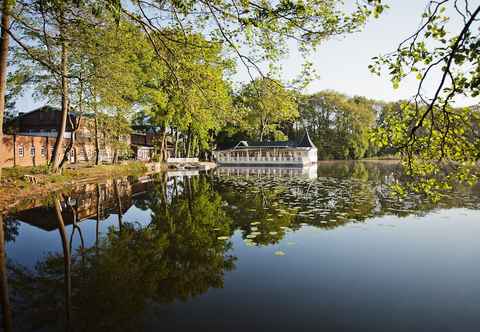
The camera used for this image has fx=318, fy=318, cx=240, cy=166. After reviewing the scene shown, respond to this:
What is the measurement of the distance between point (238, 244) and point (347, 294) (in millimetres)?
3389

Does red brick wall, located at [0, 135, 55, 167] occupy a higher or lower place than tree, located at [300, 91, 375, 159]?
lower

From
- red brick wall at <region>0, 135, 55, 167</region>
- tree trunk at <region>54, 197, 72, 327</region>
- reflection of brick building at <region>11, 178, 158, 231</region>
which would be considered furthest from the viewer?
red brick wall at <region>0, 135, 55, 167</region>

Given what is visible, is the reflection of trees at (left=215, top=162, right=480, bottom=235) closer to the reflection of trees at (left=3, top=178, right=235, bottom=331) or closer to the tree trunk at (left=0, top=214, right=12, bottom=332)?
the reflection of trees at (left=3, top=178, right=235, bottom=331)

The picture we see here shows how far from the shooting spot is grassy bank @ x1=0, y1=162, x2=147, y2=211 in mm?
13954

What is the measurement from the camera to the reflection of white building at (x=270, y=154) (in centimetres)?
5000

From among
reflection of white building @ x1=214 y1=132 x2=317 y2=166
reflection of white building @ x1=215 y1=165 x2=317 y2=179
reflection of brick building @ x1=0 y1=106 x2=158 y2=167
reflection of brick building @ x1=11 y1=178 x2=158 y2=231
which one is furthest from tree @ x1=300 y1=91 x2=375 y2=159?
reflection of brick building @ x1=11 y1=178 x2=158 y2=231

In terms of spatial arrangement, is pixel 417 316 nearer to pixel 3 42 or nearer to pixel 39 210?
pixel 39 210

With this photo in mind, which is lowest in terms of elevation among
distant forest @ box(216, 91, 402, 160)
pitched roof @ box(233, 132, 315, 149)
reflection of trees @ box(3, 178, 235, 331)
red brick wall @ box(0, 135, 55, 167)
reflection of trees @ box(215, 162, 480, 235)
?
reflection of trees @ box(3, 178, 235, 331)

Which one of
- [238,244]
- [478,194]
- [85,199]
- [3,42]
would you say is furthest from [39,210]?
[478,194]

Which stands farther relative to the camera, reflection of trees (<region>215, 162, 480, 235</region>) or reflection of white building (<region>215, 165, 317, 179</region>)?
reflection of white building (<region>215, 165, 317, 179</region>)

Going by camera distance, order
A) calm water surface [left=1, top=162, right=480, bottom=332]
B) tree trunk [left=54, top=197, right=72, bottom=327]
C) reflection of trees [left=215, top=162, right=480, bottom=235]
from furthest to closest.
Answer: reflection of trees [left=215, top=162, right=480, bottom=235]
tree trunk [left=54, top=197, right=72, bottom=327]
calm water surface [left=1, top=162, right=480, bottom=332]

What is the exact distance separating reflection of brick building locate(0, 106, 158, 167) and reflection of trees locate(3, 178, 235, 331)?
47.9 feet

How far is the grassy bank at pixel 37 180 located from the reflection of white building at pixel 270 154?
91.1 ft

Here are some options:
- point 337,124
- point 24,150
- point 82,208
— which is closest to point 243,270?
point 82,208
